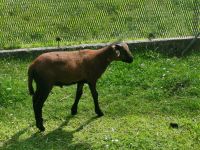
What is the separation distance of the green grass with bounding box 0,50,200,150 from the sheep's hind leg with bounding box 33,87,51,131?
6.5 inches

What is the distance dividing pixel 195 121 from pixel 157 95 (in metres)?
1.02

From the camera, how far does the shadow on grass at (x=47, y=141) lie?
804cm

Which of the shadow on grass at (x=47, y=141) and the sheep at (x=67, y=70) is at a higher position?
the sheep at (x=67, y=70)

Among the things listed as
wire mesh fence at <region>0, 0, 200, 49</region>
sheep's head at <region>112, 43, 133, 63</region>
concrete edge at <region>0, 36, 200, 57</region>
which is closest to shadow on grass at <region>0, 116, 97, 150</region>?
sheep's head at <region>112, 43, 133, 63</region>

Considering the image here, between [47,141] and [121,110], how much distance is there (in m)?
1.50

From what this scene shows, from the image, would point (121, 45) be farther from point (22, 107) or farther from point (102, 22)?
point (102, 22)

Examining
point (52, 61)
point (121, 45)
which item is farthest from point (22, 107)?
point (121, 45)

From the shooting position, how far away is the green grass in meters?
8.15

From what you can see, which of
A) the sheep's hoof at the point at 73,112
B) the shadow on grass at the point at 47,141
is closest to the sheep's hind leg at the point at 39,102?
the shadow on grass at the point at 47,141

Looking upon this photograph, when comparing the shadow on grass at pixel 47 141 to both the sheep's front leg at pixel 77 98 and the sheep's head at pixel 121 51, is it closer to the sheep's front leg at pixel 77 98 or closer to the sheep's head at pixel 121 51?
the sheep's front leg at pixel 77 98

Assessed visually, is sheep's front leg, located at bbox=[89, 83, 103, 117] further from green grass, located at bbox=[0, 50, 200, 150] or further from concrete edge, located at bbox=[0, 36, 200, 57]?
concrete edge, located at bbox=[0, 36, 200, 57]

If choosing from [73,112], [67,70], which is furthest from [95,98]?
[67,70]

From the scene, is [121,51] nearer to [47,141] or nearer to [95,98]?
[95,98]

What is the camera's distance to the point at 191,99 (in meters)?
9.35
